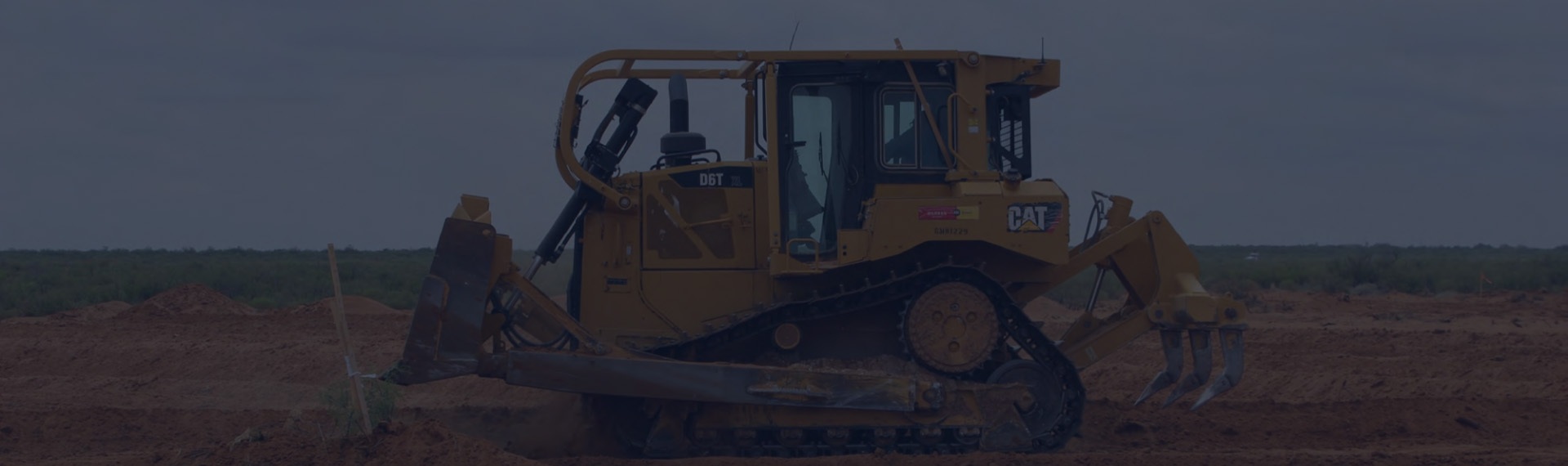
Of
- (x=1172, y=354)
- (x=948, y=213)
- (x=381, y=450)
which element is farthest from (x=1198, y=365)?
(x=381, y=450)

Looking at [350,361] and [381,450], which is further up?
[350,361]

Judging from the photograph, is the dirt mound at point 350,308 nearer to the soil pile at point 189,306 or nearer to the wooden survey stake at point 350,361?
the soil pile at point 189,306

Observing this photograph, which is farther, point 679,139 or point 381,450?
point 679,139

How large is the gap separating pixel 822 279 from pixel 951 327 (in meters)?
0.95

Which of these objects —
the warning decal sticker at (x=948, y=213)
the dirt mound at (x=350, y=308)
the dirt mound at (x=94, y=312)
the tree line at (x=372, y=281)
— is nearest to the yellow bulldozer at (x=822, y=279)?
the warning decal sticker at (x=948, y=213)

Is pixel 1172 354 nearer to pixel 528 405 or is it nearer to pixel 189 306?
pixel 528 405

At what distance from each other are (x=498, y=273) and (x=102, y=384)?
6.12 m

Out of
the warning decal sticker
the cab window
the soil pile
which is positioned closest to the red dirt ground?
the soil pile

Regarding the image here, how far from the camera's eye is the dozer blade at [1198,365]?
33.5ft

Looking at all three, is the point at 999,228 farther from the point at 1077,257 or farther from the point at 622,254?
the point at 622,254

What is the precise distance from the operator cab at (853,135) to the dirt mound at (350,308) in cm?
1195

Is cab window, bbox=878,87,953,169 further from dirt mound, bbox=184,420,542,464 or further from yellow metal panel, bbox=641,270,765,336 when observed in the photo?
dirt mound, bbox=184,420,542,464

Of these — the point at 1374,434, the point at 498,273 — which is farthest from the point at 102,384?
the point at 1374,434

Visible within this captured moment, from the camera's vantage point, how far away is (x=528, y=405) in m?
12.5
